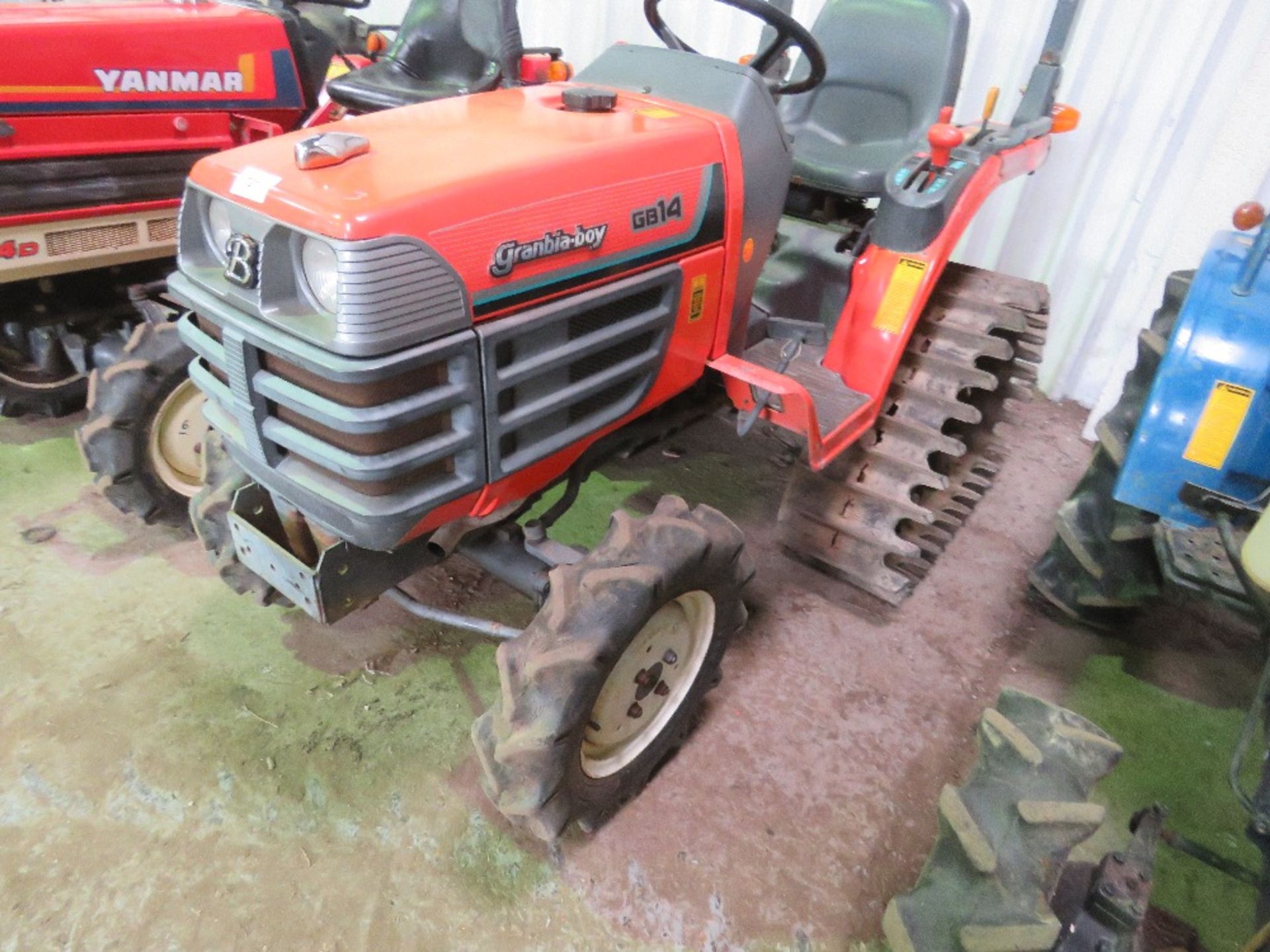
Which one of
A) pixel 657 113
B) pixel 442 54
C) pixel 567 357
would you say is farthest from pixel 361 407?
pixel 442 54

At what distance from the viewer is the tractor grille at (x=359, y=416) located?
3.93ft

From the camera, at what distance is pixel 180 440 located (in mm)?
2379

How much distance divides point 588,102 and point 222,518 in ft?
3.76

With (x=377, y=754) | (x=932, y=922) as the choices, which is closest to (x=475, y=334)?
(x=377, y=754)

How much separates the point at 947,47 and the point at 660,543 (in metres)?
2.05

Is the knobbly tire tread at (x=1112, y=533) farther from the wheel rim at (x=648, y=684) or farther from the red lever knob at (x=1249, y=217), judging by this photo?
the wheel rim at (x=648, y=684)

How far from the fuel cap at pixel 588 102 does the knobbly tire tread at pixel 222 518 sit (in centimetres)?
99

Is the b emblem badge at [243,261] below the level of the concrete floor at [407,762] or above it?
above

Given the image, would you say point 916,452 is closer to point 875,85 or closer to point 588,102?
point 588,102

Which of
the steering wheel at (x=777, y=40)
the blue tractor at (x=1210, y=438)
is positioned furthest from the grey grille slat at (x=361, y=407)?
the blue tractor at (x=1210, y=438)

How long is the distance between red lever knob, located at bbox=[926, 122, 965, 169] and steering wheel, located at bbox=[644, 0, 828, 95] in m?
0.35

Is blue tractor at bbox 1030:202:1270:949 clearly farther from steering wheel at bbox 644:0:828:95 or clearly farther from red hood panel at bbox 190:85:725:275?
red hood panel at bbox 190:85:725:275

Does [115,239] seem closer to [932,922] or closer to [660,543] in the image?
[660,543]

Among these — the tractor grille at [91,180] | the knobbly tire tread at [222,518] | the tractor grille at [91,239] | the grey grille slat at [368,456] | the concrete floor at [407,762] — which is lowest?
the concrete floor at [407,762]
